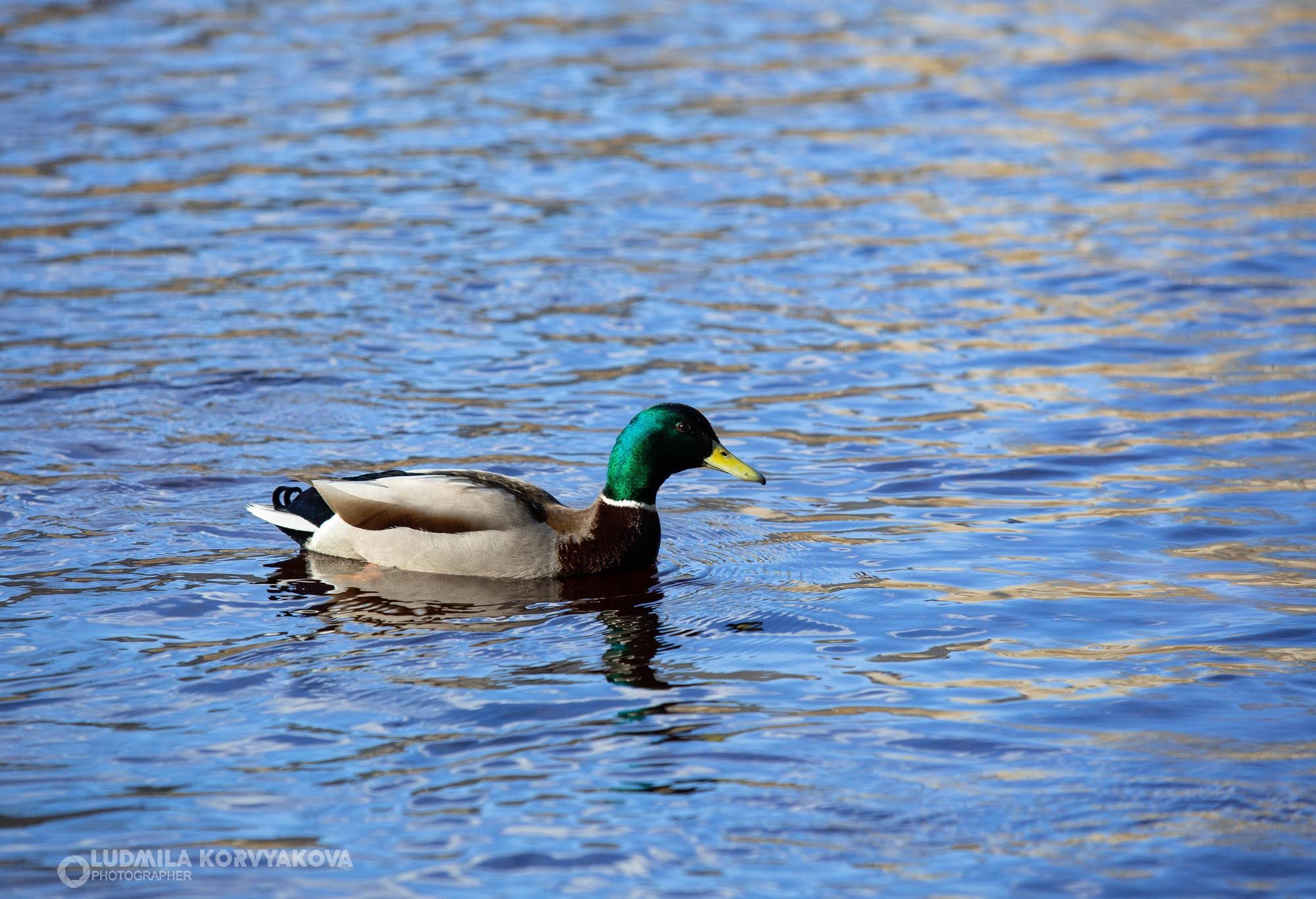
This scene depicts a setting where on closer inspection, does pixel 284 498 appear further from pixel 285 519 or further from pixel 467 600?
pixel 467 600

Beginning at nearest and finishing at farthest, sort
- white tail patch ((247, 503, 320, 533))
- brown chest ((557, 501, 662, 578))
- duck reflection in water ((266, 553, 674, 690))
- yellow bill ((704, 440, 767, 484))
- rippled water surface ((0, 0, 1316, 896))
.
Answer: rippled water surface ((0, 0, 1316, 896))
duck reflection in water ((266, 553, 674, 690))
brown chest ((557, 501, 662, 578))
white tail patch ((247, 503, 320, 533))
yellow bill ((704, 440, 767, 484))

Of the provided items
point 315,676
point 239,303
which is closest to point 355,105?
point 239,303

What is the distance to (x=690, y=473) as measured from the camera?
9.62 metres

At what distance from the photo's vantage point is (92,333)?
37.0 feet

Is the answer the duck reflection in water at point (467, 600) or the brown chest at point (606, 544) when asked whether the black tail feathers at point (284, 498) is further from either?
the brown chest at point (606, 544)

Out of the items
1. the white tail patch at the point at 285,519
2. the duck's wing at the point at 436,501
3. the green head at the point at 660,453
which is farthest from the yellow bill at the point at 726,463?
the white tail patch at the point at 285,519

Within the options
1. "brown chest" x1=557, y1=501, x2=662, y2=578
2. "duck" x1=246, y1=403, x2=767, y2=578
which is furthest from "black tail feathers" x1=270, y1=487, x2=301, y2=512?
"brown chest" x1=557, y1=501, x2=662, y2=578

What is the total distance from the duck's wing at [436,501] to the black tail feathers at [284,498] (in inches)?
7.1

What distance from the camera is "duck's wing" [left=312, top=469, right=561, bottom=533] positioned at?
7.68 meters

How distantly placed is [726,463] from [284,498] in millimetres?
2110

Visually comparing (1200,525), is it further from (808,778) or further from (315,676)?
(315,676)

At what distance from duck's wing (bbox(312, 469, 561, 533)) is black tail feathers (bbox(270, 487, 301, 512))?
0.18 m

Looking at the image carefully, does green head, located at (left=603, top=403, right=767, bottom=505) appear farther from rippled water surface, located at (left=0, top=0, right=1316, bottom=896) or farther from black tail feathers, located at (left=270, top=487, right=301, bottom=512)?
black tail feathers, located at (left=270, top=487, right=301, bottom=512)

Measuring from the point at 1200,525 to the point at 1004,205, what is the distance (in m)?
6.43
